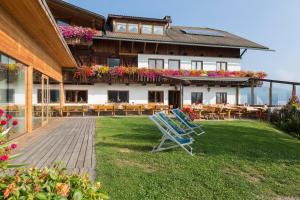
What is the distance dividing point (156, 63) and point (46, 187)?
23.6m

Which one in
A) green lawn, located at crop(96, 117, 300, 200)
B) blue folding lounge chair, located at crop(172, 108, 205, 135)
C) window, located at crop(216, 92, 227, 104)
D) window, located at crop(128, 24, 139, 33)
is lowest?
green lawn, located at crop(96, 117, 300, 200)

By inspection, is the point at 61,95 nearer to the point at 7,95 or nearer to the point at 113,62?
the point at 113,62

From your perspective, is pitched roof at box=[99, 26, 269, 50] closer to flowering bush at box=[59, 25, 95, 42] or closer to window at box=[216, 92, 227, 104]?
flowering bush at box=[59, 25, 95, 42]

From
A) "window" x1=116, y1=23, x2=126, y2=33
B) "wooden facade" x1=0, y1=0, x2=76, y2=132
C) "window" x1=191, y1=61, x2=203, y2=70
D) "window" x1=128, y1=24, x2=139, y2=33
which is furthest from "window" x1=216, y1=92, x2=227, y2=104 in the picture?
"wooden facade" x1=0, y1=0, x2=76, y2=132

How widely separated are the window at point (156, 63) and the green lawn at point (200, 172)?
17.8 m

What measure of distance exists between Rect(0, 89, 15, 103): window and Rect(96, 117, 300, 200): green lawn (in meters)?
2.66

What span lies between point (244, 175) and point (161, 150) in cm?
241

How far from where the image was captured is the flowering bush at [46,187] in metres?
1.86

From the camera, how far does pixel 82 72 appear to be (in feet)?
72.3

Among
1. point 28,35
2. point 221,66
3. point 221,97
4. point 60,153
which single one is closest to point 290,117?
point 60,153

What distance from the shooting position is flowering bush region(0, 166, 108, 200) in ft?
6.11

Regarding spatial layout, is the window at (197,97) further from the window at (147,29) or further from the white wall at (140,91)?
the window at (147,29)

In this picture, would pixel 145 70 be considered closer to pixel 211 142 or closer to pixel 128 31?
pixel 128 31

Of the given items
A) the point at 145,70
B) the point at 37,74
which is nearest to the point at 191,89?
the point at 145,70
